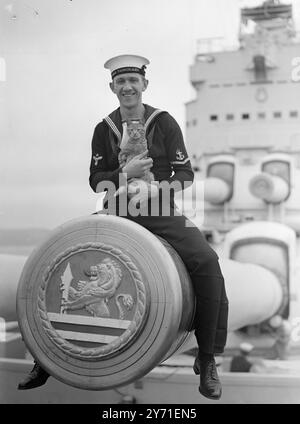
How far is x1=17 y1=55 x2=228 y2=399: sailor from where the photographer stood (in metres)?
1.53

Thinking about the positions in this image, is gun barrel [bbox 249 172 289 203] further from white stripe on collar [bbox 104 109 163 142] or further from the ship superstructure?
white stripe on collar [bbox 104 109 163 142]

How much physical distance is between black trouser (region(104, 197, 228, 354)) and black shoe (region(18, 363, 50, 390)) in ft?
1.34

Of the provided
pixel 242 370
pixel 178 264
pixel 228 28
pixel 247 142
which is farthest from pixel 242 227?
pixel 178 264

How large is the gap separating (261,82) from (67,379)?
1.23m

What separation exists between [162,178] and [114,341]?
383mm

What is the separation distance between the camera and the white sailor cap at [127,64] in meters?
1.63

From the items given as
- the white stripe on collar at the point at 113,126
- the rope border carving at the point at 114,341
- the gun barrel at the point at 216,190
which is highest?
the white stripe on collar at the point at 113,126

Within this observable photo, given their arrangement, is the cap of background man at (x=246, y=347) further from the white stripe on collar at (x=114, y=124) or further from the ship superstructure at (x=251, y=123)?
the white stripe on collar at (x=114, y=124)

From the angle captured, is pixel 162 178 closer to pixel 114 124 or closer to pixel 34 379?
pixel 114 124

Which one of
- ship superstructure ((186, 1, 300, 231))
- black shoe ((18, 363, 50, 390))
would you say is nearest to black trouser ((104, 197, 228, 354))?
black shoe ((18, 363, 50, 390))

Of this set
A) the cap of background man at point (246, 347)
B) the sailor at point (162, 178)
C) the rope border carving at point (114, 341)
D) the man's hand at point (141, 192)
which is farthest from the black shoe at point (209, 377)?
the cap of background man at point (246, 347)

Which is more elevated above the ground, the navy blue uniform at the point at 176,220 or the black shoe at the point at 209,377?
the navy blue uniform at the point at 176,220

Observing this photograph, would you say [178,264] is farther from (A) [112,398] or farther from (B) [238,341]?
(B) [238,341]

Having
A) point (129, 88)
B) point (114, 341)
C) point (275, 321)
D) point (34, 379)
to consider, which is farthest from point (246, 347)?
point (129, 88)
